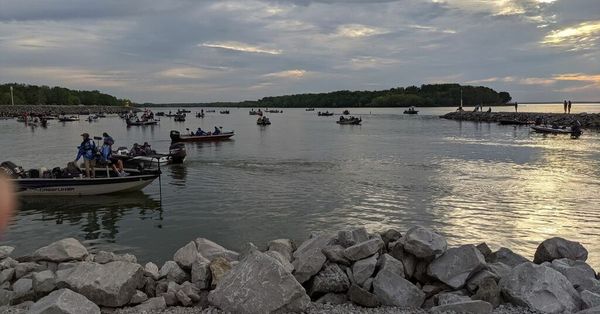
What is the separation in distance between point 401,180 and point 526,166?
11.4 m

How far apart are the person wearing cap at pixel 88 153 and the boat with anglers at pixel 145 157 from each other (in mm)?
5284

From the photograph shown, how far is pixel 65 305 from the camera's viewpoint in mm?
6922

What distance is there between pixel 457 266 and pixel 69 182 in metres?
18.4

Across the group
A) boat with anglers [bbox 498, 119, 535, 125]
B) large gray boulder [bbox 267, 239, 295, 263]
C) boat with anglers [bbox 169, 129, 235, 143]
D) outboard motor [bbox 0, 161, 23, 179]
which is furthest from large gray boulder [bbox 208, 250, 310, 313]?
boat with anglers [bbox 498, 119, 535, 125]

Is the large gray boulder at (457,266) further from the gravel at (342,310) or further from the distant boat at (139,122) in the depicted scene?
the distant boat at (139,122)

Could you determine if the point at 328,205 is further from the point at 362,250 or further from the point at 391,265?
the point at 391,265

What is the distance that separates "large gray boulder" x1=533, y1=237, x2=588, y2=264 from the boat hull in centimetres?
1739

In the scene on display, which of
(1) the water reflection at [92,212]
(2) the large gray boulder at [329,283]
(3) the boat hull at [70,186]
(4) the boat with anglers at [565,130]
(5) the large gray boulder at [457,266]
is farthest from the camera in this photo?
(4) the boat with anglers at [565,130]

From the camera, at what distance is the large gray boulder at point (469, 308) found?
7211mm

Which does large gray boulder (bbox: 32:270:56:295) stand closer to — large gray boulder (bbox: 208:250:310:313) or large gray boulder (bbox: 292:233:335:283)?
large gray boulder (bbox: 208:250:310:313)

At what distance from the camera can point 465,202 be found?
20.1 metres

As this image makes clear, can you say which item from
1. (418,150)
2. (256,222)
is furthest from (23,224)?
(418,150)

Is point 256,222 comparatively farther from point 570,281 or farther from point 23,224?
point 570,281

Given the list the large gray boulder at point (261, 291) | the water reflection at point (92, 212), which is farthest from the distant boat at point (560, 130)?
the large gray boulder at point (261, 291)
